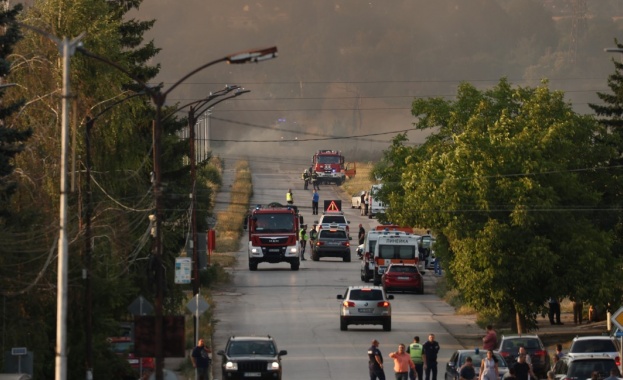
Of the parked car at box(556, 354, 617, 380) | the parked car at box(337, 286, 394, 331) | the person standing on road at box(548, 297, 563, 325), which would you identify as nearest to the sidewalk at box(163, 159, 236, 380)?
the parked car at box(337, 286, 394, 331)

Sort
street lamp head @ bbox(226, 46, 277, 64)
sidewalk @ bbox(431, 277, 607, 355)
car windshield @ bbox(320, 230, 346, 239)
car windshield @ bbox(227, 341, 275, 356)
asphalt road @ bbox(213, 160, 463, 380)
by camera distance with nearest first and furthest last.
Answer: street lamp head @ bbox(226, 46, 277, 64) < car windshield @ bbox(227, 341, 275, 356) < asphalt road @ bbox(213, 160, 463, 380) < sidewalk @ bbox(431, 277, 607, 355) < car windshield @ bbox(320, 230, 346, 239)

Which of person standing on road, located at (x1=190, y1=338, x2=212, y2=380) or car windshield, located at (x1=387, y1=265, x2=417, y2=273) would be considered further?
car windshield, located at (x1=387, y1=265, x2=417, y2=273)

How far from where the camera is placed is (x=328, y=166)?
406 ft

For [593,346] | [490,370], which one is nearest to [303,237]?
[593,346]

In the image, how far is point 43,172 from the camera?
35906mm

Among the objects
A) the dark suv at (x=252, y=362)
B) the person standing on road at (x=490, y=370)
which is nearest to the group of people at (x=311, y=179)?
the dark suv at (x=252, y=362)

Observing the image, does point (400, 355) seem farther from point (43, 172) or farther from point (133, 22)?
point (133, 22)

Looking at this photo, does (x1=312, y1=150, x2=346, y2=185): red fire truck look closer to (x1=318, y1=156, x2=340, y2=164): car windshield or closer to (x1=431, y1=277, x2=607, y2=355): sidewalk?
(x1=318, y1=156, x2=340, y2=164): car windshield

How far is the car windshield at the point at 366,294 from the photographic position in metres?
48.8

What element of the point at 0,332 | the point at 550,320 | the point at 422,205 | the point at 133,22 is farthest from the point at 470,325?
the point at 0,332

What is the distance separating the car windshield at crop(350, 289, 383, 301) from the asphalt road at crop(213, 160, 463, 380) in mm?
1347

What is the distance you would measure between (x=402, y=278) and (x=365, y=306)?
12814 mm

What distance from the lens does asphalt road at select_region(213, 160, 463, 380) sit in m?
42.2

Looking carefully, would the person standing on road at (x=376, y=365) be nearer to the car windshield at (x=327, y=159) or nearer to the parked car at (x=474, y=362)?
the parked car at (x=474, y=362)
